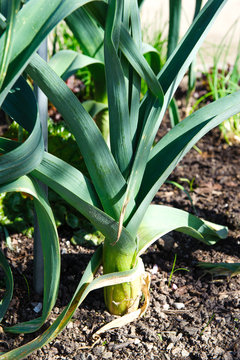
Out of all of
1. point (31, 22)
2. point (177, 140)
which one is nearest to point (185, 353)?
point (177, 140)

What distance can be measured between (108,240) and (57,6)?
0.66 m

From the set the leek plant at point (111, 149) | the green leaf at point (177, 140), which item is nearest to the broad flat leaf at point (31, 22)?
the leek plant at point (111, 149)

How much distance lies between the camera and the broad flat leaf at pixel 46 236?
116cm

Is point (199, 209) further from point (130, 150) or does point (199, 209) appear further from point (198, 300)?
point (130, 150)

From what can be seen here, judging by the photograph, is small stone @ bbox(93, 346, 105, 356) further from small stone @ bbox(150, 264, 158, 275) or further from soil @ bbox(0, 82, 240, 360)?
small stone @ bbox(150, 264, 158, 275)

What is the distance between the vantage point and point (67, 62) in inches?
69.9

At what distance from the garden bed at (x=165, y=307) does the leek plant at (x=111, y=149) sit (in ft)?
0.29

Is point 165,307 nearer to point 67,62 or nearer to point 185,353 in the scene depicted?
point 185,353

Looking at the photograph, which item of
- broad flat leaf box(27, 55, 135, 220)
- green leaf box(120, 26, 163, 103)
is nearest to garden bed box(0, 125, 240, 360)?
broad flat leaf box(27, 55, 135, 220)

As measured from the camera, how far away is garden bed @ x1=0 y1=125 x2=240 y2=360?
1.44 metres

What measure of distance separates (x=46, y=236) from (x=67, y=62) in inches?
30.4

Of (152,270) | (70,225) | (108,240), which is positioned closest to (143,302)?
(152,270)

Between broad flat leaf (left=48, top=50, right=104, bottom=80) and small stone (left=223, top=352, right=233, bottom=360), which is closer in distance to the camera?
small stone (left=223, top=352, right=233, bottom=360)

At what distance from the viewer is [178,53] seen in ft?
4.42
